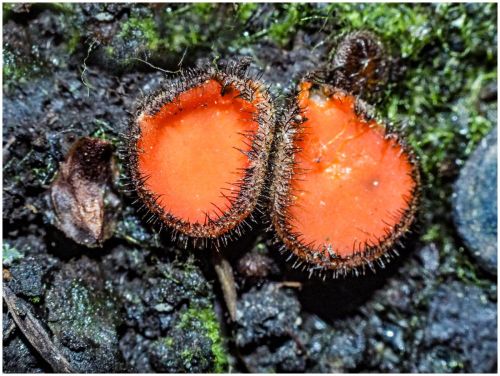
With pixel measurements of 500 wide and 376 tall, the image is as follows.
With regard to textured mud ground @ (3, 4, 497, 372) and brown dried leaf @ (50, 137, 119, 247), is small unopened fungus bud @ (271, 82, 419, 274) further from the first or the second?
brown dried leaf @ (50, 137, 119, 247)

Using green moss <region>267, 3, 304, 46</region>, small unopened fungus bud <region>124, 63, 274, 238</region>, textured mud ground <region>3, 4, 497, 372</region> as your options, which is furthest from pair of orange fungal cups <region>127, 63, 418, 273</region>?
green moss <region>267, 3, 304, 46</region>

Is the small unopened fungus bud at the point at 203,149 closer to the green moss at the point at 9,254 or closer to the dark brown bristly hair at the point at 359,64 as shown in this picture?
the dark brown bristly hair at the point at 359,64

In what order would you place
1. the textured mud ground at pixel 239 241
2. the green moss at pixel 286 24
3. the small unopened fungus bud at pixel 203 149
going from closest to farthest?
the small unopened fungus bud at pixel 203 149 < the textured mud ground at pixel 239 241 < the green moss at pixel 286 24

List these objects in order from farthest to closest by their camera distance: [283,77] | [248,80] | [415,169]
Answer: [283,77]
[415,169]
[248,80]

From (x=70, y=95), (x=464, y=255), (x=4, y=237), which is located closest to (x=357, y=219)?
(x=464, y=255)

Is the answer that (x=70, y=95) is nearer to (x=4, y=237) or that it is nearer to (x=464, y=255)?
(x=4, y=237)

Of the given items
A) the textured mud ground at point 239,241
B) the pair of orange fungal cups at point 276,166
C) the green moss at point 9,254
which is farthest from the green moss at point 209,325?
the green moss at point 9,254

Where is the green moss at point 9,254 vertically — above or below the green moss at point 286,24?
below
